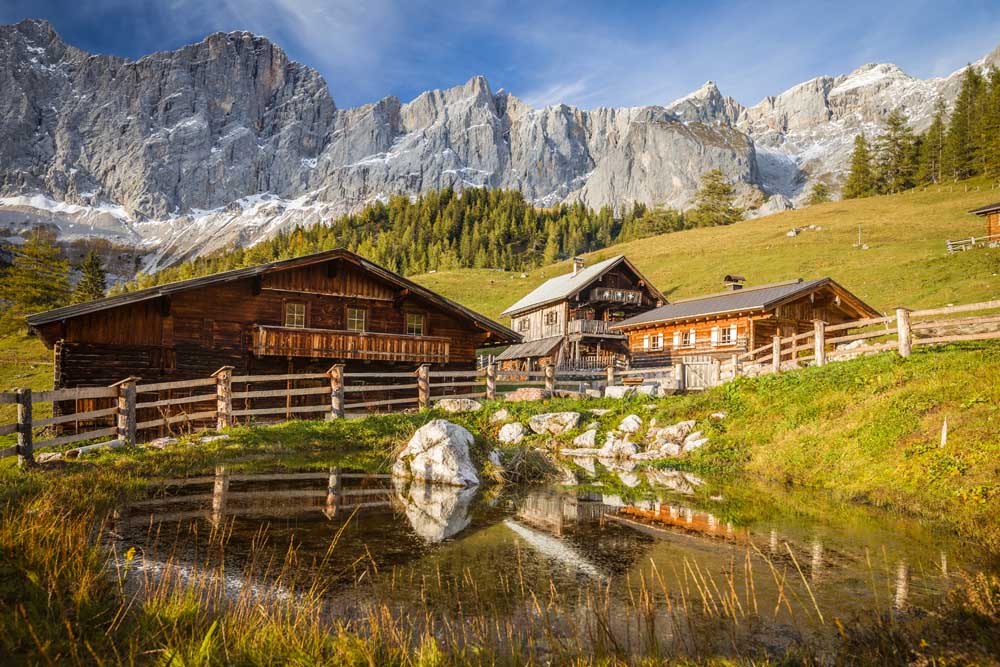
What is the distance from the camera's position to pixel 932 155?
10794cm

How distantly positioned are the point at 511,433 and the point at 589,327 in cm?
3032

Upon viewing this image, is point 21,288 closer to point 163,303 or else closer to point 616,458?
point 163,303

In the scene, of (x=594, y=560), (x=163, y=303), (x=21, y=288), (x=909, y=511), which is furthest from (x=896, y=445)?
(x=21, y=288)

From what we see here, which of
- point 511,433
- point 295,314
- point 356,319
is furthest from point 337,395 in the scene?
point 356,319

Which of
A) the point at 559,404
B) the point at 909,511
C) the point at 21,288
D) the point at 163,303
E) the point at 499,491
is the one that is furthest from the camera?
the point at 21,288

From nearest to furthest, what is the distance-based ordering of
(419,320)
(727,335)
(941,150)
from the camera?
1. (419,320)
2. (727,335)
3. (941,150)

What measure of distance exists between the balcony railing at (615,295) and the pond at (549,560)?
37.2 metres

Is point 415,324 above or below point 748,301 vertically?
below

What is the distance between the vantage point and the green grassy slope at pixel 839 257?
44750 mm

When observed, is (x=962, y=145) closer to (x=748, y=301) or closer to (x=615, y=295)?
(x=615, y=295)

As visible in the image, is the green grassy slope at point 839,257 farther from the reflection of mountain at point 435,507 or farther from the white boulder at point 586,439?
the reflection of mountain at point 435,507

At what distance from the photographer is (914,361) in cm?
1602

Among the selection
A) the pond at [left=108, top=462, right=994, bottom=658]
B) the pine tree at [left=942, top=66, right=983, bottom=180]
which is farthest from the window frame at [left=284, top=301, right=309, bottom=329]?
the pine tree at [left=942, top=66, right=983, bottom=180]

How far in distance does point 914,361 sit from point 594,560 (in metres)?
13.5
